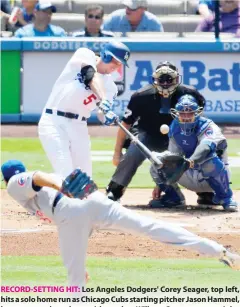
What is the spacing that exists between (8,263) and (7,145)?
22.6ft

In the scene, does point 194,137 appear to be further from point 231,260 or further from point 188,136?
point 231,260

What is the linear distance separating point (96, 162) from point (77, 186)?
22.6 ft

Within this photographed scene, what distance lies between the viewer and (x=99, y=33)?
1772 cm

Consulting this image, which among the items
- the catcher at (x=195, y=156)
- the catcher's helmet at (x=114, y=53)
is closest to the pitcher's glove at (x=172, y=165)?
the catcher at (x=195, y=156)

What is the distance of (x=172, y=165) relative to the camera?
1077cm

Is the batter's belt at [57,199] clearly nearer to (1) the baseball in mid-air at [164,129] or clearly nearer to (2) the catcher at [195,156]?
(2) the catcher at [195,156]

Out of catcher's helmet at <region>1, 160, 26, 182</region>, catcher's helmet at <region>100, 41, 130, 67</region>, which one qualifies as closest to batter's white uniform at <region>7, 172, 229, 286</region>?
catcher's helmet at <region>1, 160, 26, 182</region>

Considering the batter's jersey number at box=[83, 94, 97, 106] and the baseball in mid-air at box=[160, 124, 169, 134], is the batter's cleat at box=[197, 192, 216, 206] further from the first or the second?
the batter's jersey number at box=[83, 94, 97, 106]

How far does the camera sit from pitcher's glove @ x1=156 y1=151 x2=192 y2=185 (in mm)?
10703

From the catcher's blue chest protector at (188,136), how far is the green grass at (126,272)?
2.12 meters

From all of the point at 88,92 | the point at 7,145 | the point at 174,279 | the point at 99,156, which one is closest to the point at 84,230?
the point at 174,279

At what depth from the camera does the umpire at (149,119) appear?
11500 mm

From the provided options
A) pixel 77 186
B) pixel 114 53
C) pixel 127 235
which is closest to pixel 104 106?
pixel 114 53

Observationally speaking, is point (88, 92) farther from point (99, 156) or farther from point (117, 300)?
point (99, 156)
